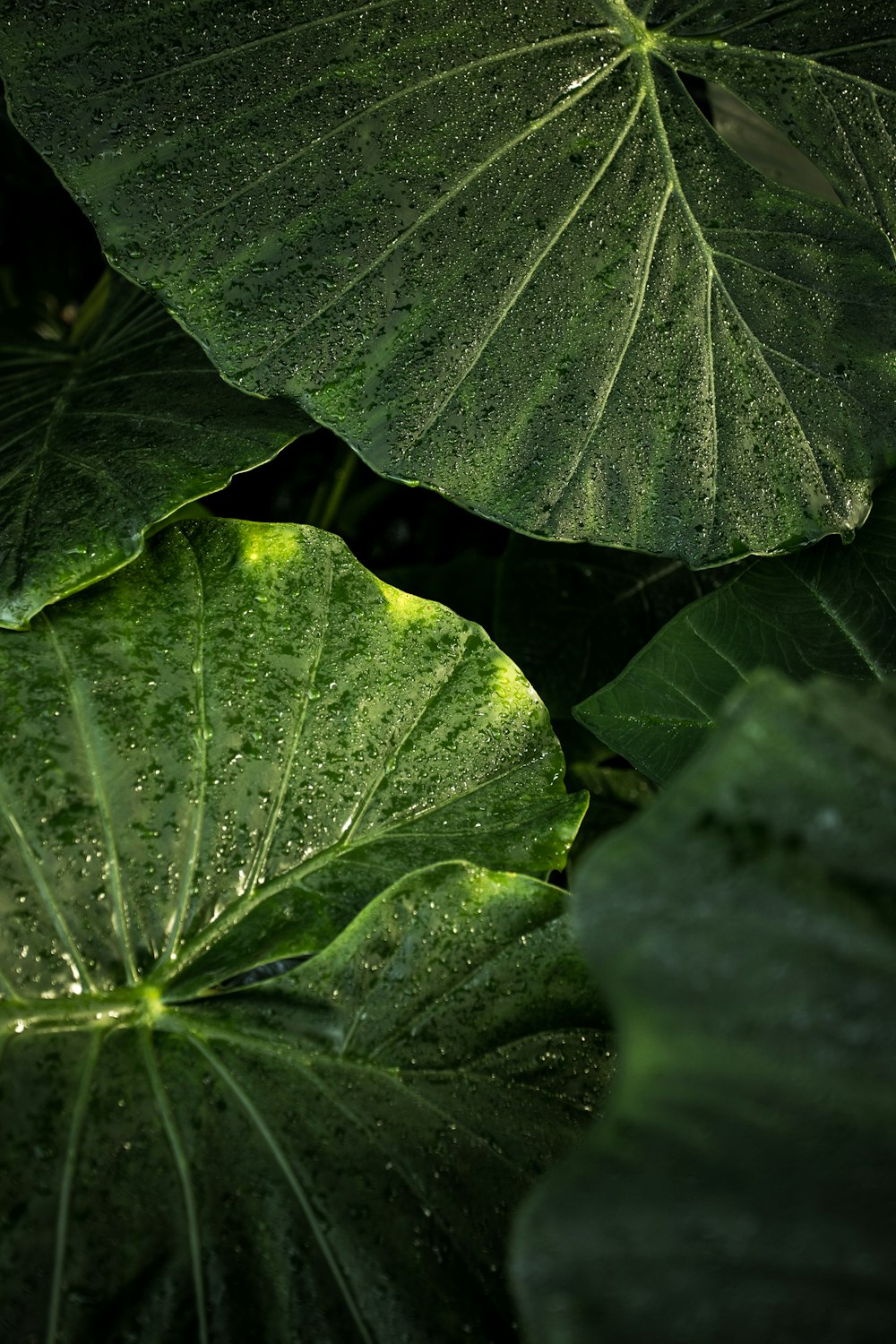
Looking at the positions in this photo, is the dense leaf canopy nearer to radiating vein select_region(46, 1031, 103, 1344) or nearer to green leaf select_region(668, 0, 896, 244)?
radiating vein select_region(46, 1031, 103, 1344)

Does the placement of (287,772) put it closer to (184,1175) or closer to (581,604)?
(184,1175)

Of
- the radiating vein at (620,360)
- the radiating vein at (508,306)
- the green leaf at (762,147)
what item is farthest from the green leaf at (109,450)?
the green leaf at (762,147)

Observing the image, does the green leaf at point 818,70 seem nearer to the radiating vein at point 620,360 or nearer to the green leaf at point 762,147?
the radiating vein at point 620,360

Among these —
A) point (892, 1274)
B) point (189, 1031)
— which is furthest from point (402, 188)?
point (892, 1274)

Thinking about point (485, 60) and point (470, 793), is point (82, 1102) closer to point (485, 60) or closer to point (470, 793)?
point (470, 793)

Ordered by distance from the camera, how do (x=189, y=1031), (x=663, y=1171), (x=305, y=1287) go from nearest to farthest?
1. (x=663, y=1171)
2. (x=305, y=1287)
3. (x=189, y=1031)

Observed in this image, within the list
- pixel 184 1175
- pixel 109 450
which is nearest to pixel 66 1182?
pixel 184 1175
